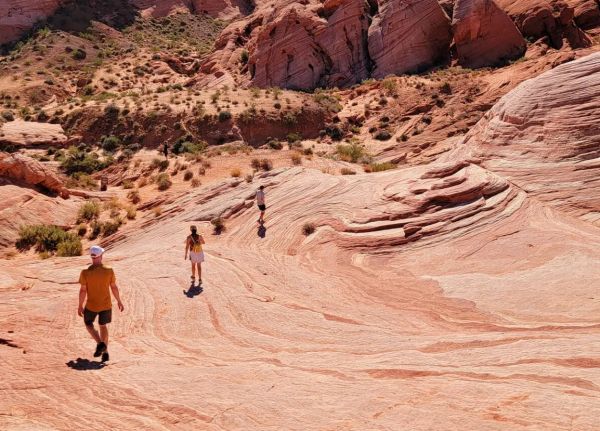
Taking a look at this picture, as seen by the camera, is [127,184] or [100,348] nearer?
[100,348]

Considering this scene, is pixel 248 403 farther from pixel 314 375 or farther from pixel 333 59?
pixel 333 59

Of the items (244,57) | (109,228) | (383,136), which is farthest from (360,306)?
(244,57)

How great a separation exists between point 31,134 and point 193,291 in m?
30.9

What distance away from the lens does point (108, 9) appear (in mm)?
73750

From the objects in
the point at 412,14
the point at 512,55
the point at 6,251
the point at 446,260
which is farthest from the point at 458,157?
the point at 412,14

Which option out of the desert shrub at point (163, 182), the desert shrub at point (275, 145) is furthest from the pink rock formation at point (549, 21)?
the desert shrub at point (163, 182)

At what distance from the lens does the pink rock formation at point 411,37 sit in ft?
137

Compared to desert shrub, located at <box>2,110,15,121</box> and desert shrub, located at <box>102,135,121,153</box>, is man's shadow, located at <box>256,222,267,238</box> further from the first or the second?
desert shrub, located at <box>2,110,15,121</box>

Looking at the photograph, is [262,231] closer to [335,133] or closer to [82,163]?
[82,163]

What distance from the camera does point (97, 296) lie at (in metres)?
7.32

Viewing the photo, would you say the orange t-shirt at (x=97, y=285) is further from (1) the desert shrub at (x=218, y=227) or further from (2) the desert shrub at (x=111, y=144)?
(2) the desert shrub at (x=111, y=144)

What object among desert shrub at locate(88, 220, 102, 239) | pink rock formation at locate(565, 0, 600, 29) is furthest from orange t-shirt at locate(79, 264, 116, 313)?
pink rock formation at locate(565, 0, 600, 29)

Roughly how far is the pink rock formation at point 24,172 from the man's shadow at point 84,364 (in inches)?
673

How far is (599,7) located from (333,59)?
67.2ft
